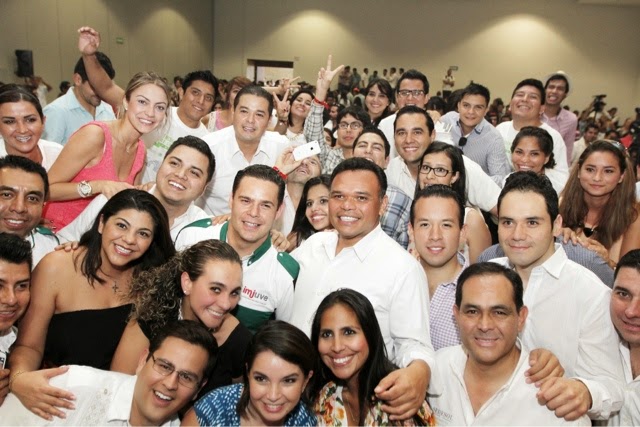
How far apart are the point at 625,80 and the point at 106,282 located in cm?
1761

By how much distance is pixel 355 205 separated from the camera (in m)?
2.48

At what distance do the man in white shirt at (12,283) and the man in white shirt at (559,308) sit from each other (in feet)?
6.74

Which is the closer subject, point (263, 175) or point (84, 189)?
point (263, 175)

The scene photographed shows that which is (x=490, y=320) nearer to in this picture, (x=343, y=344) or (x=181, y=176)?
(x=343, y=344)

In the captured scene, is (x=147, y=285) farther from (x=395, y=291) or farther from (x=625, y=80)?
(x=625, y=80)

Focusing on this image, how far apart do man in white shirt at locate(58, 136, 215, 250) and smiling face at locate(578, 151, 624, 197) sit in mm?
2215

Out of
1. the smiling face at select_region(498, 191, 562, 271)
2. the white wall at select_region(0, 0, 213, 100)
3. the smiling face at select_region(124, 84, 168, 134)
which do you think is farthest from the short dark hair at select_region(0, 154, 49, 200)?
the white wall at select_region(0, 0, 213, 100)

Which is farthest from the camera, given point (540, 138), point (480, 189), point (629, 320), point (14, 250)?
point (540, 138)

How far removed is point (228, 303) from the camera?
7.45ft

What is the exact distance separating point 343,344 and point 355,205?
0.70 metres

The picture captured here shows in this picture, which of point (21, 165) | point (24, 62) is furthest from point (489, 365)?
point (24, 62)

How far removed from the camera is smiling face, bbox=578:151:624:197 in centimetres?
305

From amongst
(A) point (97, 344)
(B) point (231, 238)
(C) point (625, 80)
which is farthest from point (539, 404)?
(C) point (625, 80)

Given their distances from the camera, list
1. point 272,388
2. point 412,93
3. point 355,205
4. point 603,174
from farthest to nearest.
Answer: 1. point 412,93
2. point 603,174
3. point 355,205
4. point 272,388
